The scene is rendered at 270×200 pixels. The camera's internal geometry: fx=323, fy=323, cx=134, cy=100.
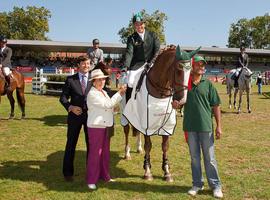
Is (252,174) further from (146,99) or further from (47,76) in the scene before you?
(47,76)

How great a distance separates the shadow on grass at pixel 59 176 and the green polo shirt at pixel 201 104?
1.23 m

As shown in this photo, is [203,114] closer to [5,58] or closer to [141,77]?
[141,77]

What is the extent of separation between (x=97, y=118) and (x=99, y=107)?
7.4 inches

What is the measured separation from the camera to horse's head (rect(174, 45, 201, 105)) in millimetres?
4758

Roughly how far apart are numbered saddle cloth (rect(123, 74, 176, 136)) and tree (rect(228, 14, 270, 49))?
341 feet

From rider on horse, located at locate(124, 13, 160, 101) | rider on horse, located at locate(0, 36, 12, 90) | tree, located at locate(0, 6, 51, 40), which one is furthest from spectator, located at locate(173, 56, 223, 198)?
tree, located at locate(0, 6, 51, 40)

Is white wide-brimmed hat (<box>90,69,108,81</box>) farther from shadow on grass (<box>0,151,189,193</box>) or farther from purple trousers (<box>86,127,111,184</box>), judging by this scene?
shadow on grass (<box>0,151,189,193</box>)

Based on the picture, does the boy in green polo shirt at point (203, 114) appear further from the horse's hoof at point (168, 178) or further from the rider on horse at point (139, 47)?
the rider on horse at point (139, 47)

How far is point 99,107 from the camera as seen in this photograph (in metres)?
5.37

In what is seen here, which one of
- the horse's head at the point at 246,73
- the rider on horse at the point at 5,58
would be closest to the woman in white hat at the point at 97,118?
the rider on horse at the point at 5,58

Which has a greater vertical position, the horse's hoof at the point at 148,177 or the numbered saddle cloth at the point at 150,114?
the numbered saddle cloth at the point at 150,114

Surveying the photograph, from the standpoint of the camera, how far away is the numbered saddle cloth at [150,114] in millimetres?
5664

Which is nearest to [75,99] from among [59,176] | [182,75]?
[59,176]

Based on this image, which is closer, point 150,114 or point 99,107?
point 99,107
